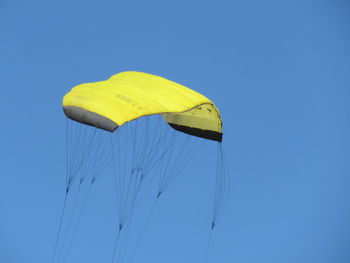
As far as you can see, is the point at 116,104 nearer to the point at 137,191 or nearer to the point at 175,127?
the point at 137,191

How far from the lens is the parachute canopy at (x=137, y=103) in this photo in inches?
1340

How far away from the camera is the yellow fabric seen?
34406 mm

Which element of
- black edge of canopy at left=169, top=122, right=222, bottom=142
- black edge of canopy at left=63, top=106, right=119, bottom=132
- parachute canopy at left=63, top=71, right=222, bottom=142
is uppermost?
parachute canopy at left=63, top=71, right=222, bottom=142

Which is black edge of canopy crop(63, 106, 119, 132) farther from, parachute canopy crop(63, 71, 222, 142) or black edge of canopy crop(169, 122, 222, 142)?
black edge of canopy crop(169, 122, 222, 142)

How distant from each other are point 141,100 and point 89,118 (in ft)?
9.38

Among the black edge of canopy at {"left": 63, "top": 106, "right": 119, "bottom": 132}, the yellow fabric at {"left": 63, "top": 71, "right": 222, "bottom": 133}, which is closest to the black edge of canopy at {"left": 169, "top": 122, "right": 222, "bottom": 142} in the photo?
the yellow fabric at {"left": 63, "top": 71, "right": 222, "bottom": 133}

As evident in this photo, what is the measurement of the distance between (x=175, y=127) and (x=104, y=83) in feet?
24.0

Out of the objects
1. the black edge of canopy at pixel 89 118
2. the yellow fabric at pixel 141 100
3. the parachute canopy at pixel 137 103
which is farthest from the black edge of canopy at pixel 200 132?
the black edge of canopy at pixel 89 118

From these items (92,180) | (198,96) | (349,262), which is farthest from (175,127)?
(349,262)

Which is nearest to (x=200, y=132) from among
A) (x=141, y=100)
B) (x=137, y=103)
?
(x=141, y=100)

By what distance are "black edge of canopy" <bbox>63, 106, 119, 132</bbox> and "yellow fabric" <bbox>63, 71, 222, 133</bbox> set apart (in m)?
0.16

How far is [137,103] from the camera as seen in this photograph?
3528cm

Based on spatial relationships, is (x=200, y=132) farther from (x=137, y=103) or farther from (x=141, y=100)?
(x=137, y=103)

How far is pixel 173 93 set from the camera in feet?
127
